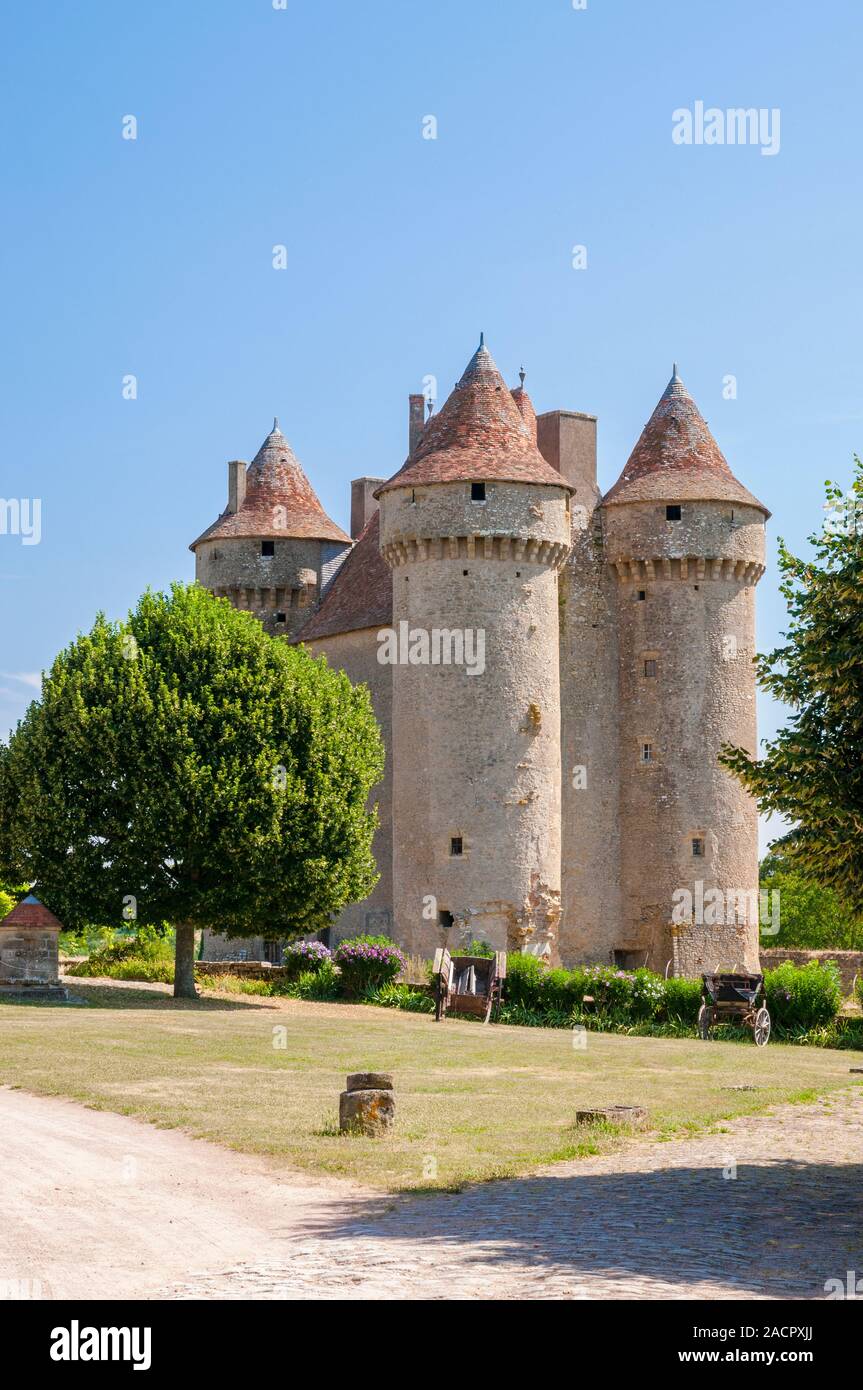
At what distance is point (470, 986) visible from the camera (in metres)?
34.8

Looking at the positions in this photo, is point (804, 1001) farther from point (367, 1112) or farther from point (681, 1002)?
point (367, 1112)

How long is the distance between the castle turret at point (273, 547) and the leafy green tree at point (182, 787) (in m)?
15.8

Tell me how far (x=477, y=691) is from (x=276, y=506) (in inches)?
507

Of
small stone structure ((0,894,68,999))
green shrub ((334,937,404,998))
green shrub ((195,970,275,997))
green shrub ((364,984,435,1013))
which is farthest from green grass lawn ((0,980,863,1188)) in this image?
green shrub ((195,970,275,997))

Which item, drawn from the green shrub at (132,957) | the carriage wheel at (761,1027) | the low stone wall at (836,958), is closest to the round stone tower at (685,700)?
the low stone wall at (836,958)

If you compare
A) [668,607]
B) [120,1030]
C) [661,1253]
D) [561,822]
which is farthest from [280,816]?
[661,1253]

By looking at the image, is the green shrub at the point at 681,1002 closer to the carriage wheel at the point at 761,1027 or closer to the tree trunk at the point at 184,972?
the carriage wheel at the point at 761,1027

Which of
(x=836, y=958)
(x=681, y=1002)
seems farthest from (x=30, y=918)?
(x=836, y=958)

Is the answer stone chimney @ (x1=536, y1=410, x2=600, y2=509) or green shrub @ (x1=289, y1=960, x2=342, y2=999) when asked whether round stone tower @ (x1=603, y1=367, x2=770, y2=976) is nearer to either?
stone chimney @ (x1=536, y1=410, x2=600, y2=509)

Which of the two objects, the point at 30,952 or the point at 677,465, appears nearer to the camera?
the point at 30,952

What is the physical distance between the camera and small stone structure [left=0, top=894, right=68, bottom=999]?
3328cm

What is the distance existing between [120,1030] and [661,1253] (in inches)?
673

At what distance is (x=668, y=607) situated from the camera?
49.9m

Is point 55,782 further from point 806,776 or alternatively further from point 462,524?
point 806,776
